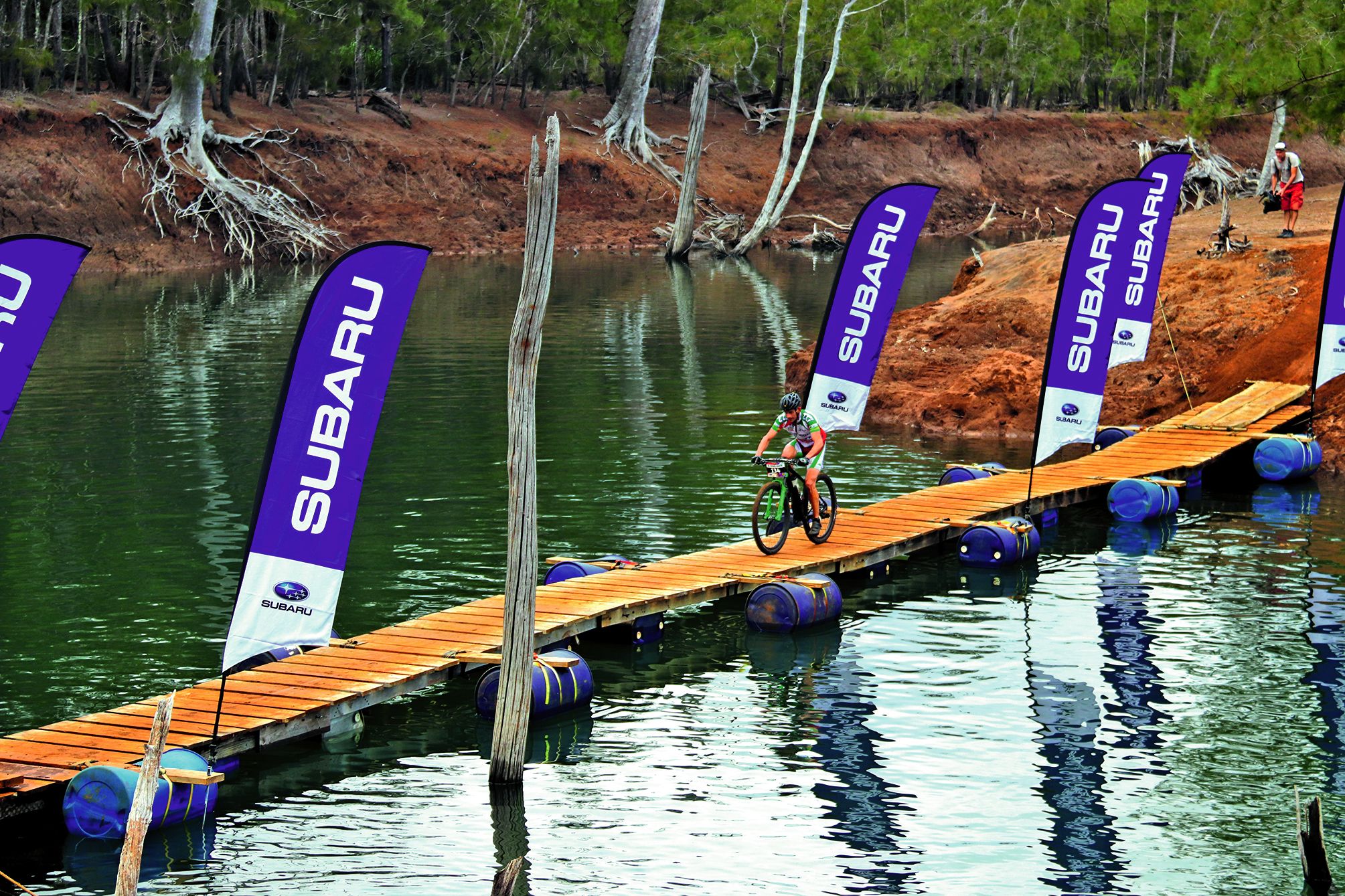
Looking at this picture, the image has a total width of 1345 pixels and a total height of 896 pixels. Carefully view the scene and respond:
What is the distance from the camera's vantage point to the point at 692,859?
44.3 ft

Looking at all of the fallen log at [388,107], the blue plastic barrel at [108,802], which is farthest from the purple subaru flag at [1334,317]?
the fallen log at [388,107]

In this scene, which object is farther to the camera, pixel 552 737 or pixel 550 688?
pixel 550 688

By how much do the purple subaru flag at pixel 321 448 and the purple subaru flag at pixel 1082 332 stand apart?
11.2 metres

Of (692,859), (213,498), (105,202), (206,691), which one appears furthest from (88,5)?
(692,859)

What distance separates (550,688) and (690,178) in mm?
53843

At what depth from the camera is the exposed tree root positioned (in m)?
64.4

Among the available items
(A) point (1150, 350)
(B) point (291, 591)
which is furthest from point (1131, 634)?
(A) point (1150, 350)

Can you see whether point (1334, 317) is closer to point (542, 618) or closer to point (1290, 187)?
point (1290, 187)

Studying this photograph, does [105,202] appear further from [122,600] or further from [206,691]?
[206,691]

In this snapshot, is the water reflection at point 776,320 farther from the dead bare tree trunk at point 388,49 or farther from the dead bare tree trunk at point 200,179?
the dead bare tree trunk at point 388,49

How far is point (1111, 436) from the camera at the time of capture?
107 ft

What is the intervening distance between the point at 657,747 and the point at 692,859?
108 inches

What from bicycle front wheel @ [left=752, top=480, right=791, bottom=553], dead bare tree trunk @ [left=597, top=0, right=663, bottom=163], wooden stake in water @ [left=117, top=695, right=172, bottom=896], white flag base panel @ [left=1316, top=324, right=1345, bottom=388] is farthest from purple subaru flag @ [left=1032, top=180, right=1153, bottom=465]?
dead bare tree trunk @ [left=597, top=0, right=663, bottom=163]

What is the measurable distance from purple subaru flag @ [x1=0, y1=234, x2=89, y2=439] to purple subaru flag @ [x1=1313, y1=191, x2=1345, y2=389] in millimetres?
19845
